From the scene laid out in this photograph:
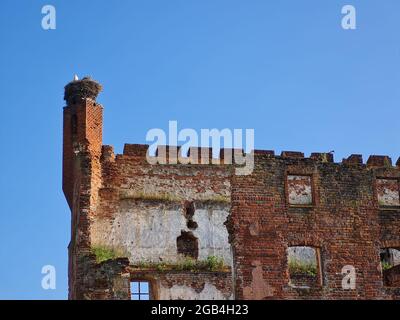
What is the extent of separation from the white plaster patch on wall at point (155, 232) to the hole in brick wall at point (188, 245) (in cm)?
14

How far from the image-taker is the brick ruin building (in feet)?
95.9

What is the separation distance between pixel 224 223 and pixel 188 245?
882 centimetres

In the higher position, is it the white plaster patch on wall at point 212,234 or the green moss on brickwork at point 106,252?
the white plaster patch on wall at point 212,234

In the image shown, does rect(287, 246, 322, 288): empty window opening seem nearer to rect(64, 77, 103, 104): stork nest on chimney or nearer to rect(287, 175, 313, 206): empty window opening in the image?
rect(287, 175, 313, 206): empty window opening

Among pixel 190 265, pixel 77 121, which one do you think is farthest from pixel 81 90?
pixel 190 265

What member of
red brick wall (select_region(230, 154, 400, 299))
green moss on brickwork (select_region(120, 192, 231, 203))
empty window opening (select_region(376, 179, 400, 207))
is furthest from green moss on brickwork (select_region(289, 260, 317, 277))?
red brick wall (select_region(230, 154, 400, 299))

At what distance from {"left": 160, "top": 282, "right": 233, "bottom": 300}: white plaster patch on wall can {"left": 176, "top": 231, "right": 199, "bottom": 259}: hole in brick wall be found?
4.99ft

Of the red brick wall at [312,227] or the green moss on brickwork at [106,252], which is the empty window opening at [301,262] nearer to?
the green moss on brickwork at [106,252]

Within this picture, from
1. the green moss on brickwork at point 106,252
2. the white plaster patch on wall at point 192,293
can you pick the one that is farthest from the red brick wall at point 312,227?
the green moss on brickwork at point 106,252

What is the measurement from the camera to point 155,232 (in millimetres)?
38469

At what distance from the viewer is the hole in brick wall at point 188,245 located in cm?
3847

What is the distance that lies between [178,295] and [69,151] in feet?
25.1

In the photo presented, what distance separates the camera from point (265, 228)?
29.2 metres
